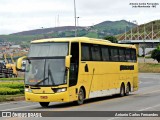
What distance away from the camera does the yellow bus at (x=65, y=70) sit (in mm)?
21172

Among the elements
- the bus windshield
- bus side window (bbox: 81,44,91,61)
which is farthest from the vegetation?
bus side window (bbox: 81,44,91,61)

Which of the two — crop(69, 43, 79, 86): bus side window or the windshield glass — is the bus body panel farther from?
the windshield glass

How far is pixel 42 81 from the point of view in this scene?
21.2m

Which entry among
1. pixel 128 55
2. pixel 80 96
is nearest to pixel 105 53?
pixel 80 96

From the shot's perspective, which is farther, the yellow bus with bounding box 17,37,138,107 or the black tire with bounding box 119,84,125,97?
the black tire with bounding box 119,84,125,97

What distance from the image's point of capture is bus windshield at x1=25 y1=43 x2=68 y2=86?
2123 centimetres

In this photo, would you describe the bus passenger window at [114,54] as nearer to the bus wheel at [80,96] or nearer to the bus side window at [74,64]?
the bus wheel at [80,96]

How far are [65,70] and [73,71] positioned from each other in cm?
76

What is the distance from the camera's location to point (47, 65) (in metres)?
21.4

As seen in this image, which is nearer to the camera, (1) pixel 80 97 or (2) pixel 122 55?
(1) pixel 80 97

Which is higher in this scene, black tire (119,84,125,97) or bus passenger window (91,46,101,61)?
bus passenger window (91,46,101,61)

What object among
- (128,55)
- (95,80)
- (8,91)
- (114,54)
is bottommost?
(8,91)

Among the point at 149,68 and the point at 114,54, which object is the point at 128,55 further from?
the point at 149,68

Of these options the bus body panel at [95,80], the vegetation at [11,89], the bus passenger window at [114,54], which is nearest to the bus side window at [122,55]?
the bus body panel at [95,80]
